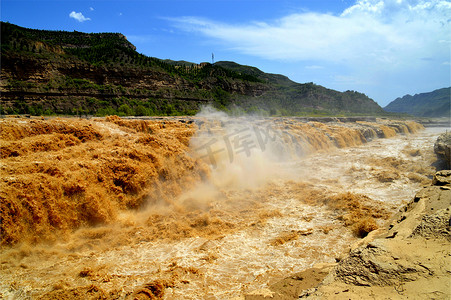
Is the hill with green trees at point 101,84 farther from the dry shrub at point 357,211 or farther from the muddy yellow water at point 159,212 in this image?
the dry shrub at point 357,211

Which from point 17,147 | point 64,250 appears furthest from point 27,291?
point 17,147

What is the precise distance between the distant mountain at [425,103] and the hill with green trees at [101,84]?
32.0 meters

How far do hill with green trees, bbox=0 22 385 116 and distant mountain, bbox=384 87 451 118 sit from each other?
31962 millimetres

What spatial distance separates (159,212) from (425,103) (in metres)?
123

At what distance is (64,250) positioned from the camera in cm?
564

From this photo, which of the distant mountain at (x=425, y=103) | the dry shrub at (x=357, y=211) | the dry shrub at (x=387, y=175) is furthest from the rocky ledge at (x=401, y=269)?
the distant mountain at (x=425, y=103)

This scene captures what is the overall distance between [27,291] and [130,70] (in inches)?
1466

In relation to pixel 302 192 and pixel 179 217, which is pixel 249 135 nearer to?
pixel 302 192

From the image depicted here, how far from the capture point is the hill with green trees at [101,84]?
26078 millimetres

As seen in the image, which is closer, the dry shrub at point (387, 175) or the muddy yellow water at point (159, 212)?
the muddy yellow water at point (159, 212)

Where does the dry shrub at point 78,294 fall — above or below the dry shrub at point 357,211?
below

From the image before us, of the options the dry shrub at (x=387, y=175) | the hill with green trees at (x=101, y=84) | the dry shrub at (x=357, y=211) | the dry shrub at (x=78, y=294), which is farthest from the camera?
the hill with green trees at (x=101, y=84)

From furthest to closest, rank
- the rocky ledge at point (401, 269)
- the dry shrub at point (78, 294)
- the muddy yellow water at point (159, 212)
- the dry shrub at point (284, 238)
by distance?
the dry shrub at point (284, 238), the muddy yellow water at point (159, 212), the dry shrub at point (78, 294), the rocky ledge at point (401, 269)

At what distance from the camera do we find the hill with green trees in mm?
26078
